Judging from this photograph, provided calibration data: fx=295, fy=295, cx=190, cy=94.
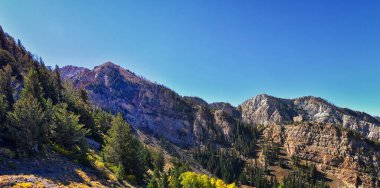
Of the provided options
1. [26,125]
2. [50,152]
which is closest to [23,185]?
[26,125]

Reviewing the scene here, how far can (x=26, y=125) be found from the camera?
4169 cm

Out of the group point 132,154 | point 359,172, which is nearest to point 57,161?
point 132,154

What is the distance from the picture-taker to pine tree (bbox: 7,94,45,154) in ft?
131

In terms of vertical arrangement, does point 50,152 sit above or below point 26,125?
below

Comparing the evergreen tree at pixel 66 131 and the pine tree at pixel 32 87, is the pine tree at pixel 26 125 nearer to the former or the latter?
the evergreen tree at pixel 66 131

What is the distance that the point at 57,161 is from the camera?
42.1 metres

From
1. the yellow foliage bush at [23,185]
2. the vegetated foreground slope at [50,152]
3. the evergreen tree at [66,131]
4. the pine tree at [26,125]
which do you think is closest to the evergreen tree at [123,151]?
the vegetated foreground slope at [50,152]

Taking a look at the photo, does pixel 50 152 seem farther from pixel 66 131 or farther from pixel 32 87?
pixel 32 87

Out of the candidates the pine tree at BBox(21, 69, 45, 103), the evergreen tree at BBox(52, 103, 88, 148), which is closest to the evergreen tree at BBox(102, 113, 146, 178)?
the evergreen tree at BBox(52, 103, 88, 148)

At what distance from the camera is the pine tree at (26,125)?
131ft

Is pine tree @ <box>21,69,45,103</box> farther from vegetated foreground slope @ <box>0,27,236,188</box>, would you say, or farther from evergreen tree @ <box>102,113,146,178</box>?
evergreen tree @ <box>102,113,146,178</box>

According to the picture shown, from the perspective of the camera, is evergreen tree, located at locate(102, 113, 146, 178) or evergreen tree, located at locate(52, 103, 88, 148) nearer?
evergreen tree, located at locate(52, 103, 88, 148)

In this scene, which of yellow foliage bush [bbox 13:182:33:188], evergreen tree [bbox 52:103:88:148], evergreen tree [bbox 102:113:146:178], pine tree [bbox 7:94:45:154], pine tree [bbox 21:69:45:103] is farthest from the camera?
pine tree [bbox 21:69:45:103]

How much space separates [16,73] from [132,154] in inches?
2036
